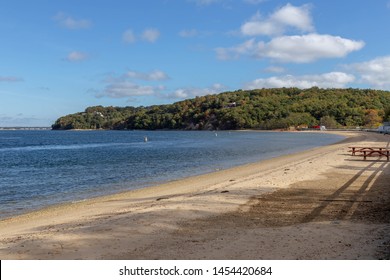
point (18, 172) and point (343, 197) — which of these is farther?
point (18, 172)

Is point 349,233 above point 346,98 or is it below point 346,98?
below

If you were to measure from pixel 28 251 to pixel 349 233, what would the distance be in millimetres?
6616

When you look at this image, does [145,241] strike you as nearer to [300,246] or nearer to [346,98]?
[300,246]

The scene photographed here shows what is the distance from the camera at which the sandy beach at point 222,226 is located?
7305 mm

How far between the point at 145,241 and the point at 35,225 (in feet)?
15.3

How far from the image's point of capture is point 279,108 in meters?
192

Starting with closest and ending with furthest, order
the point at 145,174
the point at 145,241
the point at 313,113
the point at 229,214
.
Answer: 1. the point at 145,241
2. the point at 229,214
3. the point at 145,174
4. the point at 313,113

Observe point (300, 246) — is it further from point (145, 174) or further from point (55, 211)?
point (145, 174)

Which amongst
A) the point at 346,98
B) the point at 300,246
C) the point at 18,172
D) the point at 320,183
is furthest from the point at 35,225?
the point at 346,98

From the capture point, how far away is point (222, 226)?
30.7 feet

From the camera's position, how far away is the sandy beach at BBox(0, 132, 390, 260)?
7.30 metres

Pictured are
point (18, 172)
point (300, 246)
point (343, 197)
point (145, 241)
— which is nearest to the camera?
point (300, 246)

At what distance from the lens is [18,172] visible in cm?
2886

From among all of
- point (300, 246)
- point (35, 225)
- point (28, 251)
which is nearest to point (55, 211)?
point (35, 225)
